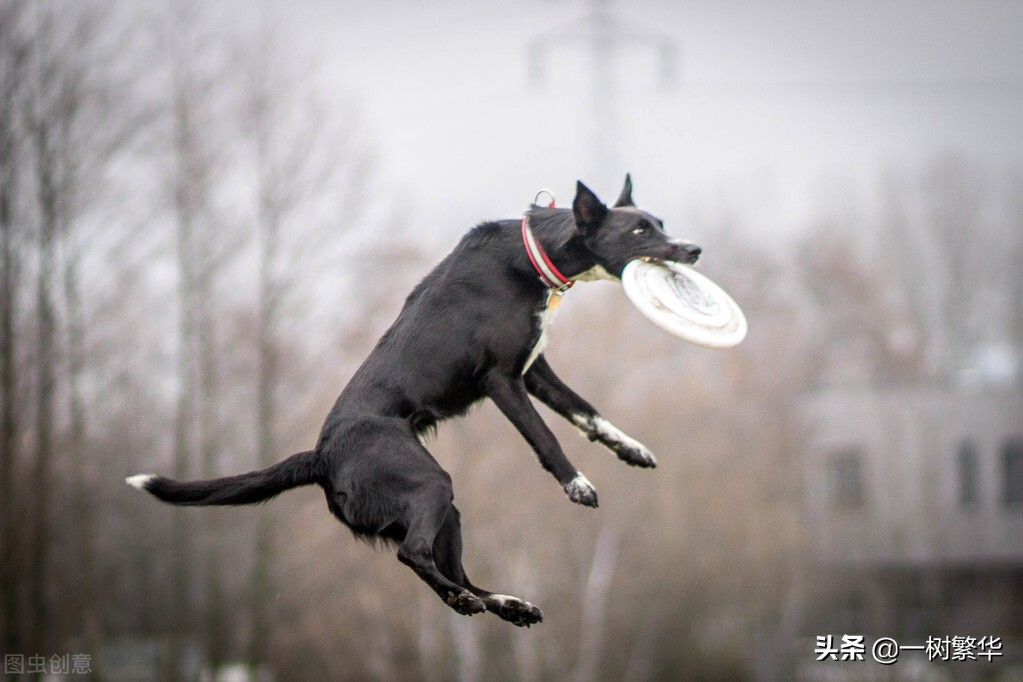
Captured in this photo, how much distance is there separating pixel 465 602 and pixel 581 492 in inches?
28.9

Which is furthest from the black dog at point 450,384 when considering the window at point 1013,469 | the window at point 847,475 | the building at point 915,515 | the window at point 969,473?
the window at point 1013,469

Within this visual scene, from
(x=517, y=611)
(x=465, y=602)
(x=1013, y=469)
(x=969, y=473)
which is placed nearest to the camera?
(x=465, y=602)

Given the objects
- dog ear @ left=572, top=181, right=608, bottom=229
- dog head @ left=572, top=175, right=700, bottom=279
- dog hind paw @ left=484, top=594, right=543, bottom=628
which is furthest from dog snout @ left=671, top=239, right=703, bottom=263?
dog hind paw @ left=484, top=594, right=543, bottom=628

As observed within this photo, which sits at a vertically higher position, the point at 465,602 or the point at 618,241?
the point at 618,241

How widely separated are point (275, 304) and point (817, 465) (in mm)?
17783

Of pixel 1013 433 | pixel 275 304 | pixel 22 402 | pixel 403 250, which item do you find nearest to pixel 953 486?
pixel 1013 433

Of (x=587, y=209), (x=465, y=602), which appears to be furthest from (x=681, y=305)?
(x=465, y=602)

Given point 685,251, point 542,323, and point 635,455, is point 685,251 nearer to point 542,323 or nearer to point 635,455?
point 542,323

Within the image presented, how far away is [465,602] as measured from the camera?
5391 mm

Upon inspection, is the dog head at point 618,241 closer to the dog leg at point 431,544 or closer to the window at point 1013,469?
the dog leg at point 431,544

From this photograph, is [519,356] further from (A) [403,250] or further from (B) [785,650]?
(B) [785,650]

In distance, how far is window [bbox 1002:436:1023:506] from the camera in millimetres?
35344

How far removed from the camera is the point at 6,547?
53.5ft

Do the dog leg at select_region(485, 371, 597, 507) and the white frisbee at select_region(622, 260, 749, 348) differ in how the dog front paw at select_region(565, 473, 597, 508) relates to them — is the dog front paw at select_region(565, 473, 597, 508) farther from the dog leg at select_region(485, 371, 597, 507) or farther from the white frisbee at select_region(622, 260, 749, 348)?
the white frisbee at select_region(622, 260, 749, 348)
